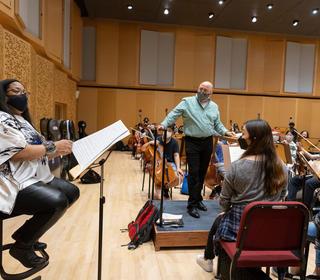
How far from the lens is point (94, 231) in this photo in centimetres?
323

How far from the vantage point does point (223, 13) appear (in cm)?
950

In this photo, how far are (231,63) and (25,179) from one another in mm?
10601

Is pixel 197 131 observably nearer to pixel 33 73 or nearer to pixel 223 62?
pixel 33 73

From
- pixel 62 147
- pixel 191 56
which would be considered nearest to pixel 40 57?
pixel 62 147

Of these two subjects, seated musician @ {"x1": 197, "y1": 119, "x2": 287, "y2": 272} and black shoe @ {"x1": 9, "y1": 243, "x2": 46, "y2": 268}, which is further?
seated musician @ {"x1": 197, "y1": 119, "x2": 287, "y2": 272}

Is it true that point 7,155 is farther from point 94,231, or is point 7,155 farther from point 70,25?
point 70,25

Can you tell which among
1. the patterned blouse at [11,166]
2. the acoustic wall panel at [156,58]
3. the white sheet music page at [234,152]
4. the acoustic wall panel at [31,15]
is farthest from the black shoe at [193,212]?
the acoustic wall panel at [156,58]

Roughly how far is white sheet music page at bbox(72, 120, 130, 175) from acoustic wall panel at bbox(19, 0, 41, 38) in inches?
131

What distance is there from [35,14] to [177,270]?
465 centimetres

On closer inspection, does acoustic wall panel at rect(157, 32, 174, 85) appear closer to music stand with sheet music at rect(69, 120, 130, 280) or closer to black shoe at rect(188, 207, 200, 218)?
black shoe at rect(188, 207, 200, 218)

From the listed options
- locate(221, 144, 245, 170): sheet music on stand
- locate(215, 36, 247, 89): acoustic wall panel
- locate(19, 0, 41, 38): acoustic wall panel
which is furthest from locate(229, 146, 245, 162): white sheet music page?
locate(215, 36, 247, 89): acoustic wall panel

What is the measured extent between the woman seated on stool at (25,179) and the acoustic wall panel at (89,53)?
9106mm

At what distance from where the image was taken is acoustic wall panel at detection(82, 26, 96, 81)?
34.2ft

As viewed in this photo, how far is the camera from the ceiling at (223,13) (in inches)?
345
